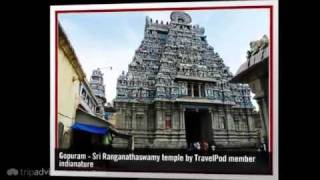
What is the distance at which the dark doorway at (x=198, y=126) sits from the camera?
3.07 m

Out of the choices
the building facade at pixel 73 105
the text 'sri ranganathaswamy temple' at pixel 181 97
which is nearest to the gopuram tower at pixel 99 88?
the building facade at pixel 73 105

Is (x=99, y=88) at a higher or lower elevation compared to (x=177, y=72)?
lower

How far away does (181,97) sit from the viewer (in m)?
3.15

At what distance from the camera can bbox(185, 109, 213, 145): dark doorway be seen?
3.07 meters

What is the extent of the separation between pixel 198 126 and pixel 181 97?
0.91ft
